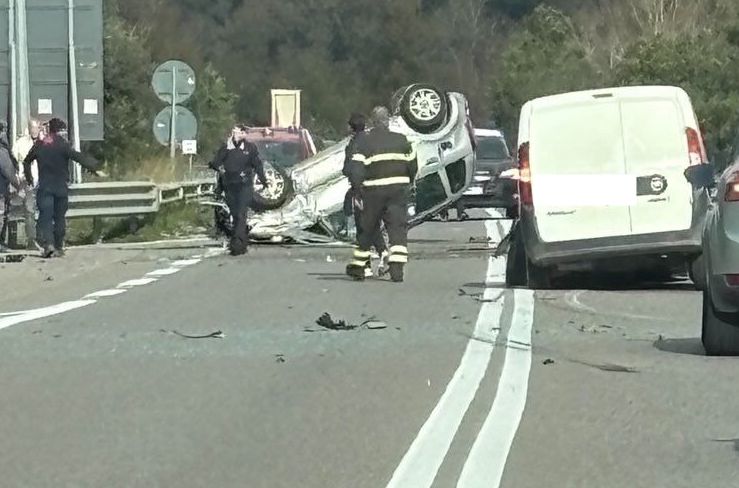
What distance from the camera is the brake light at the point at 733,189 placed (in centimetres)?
1146

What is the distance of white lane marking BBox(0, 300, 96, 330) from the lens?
1512cm

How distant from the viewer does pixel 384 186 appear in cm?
1911

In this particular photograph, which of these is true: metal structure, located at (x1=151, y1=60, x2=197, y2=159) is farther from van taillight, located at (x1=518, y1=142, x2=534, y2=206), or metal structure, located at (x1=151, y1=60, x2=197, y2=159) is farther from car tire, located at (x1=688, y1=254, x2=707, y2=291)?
car tire, located at (x1=688, y1=254, x2=707, y2=291)

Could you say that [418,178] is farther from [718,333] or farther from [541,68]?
[541,68]

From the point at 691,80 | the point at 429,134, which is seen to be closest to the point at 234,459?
the point at 429,134

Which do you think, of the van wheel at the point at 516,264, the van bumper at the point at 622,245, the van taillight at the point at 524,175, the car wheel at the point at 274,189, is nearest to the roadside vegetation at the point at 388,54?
the car wheel at the point at 274,189

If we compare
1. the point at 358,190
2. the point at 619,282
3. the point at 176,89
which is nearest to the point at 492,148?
the point at 176,89

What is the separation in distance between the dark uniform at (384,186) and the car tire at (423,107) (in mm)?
5294

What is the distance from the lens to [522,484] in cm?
788

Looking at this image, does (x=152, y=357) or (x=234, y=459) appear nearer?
(x=234, y=459)

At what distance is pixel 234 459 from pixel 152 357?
3.89 m

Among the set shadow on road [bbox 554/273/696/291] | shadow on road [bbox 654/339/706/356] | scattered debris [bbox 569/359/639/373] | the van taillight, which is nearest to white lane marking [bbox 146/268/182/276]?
shadow on road [bbox 554/273/696/291]

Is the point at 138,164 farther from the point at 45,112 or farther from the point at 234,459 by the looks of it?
the point at 234,459

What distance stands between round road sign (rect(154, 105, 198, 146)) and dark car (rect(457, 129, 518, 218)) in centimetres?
476
